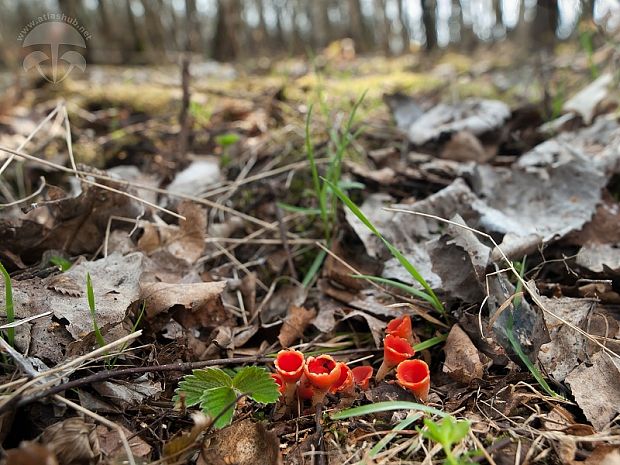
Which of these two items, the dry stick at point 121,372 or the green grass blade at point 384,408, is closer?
the dry stick at point 121,372

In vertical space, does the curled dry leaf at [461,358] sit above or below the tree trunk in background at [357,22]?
below

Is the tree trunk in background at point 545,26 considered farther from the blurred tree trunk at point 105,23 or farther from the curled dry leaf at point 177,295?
the blurred tree trunk at point 105,23

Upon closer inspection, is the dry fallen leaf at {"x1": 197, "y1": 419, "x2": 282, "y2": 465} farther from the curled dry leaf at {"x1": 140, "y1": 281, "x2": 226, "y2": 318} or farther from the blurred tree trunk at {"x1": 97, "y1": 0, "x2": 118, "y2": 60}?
the blurred tree trunk at {"x1": 97, "y1": 0, "x2": 118, "y2": 60}

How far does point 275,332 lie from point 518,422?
2.89 feet

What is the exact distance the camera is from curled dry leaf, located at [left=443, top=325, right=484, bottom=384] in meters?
1.46

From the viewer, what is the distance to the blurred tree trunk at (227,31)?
336 inches

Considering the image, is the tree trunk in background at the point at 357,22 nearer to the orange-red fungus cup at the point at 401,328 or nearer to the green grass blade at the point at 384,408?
the orange-red fungus cup at the point at 401,328

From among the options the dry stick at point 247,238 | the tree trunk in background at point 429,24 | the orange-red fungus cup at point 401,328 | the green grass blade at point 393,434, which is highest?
the tree trunk in background at point 429,24

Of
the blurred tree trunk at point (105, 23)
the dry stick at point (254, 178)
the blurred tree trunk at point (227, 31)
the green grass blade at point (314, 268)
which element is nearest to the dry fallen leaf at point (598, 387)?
the green grass blade at point (314, 268)

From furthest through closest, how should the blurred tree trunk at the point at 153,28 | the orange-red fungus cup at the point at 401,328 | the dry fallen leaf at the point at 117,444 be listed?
the blurred tree trunk at the point at 153,28 < the orange-red fungus cup at the point at 401,328 < the dry fallen leaf at the point at 117,444

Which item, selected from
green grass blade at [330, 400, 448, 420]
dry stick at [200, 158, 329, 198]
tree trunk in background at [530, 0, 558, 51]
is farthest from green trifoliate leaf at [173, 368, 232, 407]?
tree trunk in background at [530, 0, 558, 51]

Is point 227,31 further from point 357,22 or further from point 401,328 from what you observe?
point 401,328

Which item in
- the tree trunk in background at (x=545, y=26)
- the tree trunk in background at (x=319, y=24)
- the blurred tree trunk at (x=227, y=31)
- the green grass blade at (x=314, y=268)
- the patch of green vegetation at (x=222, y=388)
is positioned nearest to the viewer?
the patch of green vegetation at (x=222, y=388)

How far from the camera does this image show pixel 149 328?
1635 millimetres
